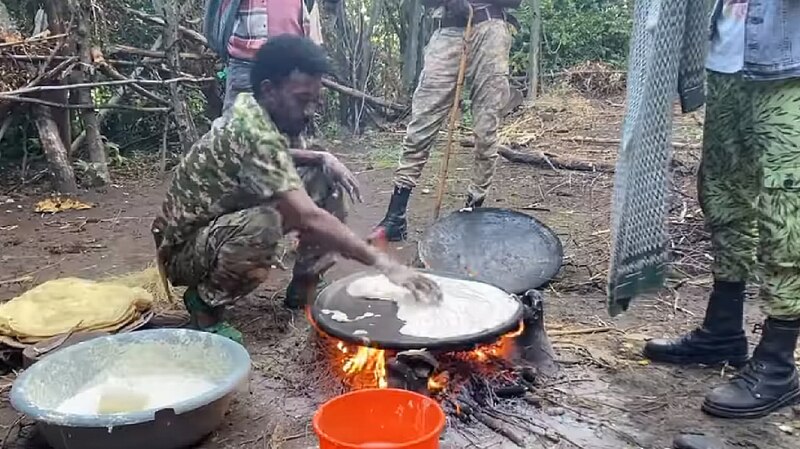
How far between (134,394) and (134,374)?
0.17 metres

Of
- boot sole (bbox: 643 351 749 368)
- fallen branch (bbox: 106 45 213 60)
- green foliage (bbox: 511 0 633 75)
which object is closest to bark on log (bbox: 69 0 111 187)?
fallen branch (bbox: 106 45 213 60)

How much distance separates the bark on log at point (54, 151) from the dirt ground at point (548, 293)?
204mm

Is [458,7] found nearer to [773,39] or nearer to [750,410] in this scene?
[773,39]

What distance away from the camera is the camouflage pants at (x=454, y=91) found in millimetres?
5148

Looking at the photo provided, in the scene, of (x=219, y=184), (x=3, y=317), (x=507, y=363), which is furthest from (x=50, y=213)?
(x=507, y=363)

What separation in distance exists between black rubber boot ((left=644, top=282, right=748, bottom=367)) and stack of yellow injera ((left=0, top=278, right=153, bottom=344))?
7.65 ft

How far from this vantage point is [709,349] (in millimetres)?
3223

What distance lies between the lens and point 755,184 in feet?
9.73

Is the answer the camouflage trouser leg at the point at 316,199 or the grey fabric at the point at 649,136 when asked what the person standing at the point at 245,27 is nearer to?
the camouflage trouser leg at the point at 316,199

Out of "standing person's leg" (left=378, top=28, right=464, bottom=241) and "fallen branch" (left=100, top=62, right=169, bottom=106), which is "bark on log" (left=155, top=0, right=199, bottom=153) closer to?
"fallen branch" (left=100, top=62, right=169, bottom=106)

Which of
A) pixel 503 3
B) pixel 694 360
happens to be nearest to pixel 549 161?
pixel 503 3

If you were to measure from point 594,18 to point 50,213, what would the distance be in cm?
854

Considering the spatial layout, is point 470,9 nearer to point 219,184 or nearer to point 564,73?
point 219,184

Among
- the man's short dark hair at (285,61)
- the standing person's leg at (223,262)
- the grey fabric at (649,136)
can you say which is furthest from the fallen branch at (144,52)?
the grey fabric at (649,136)
